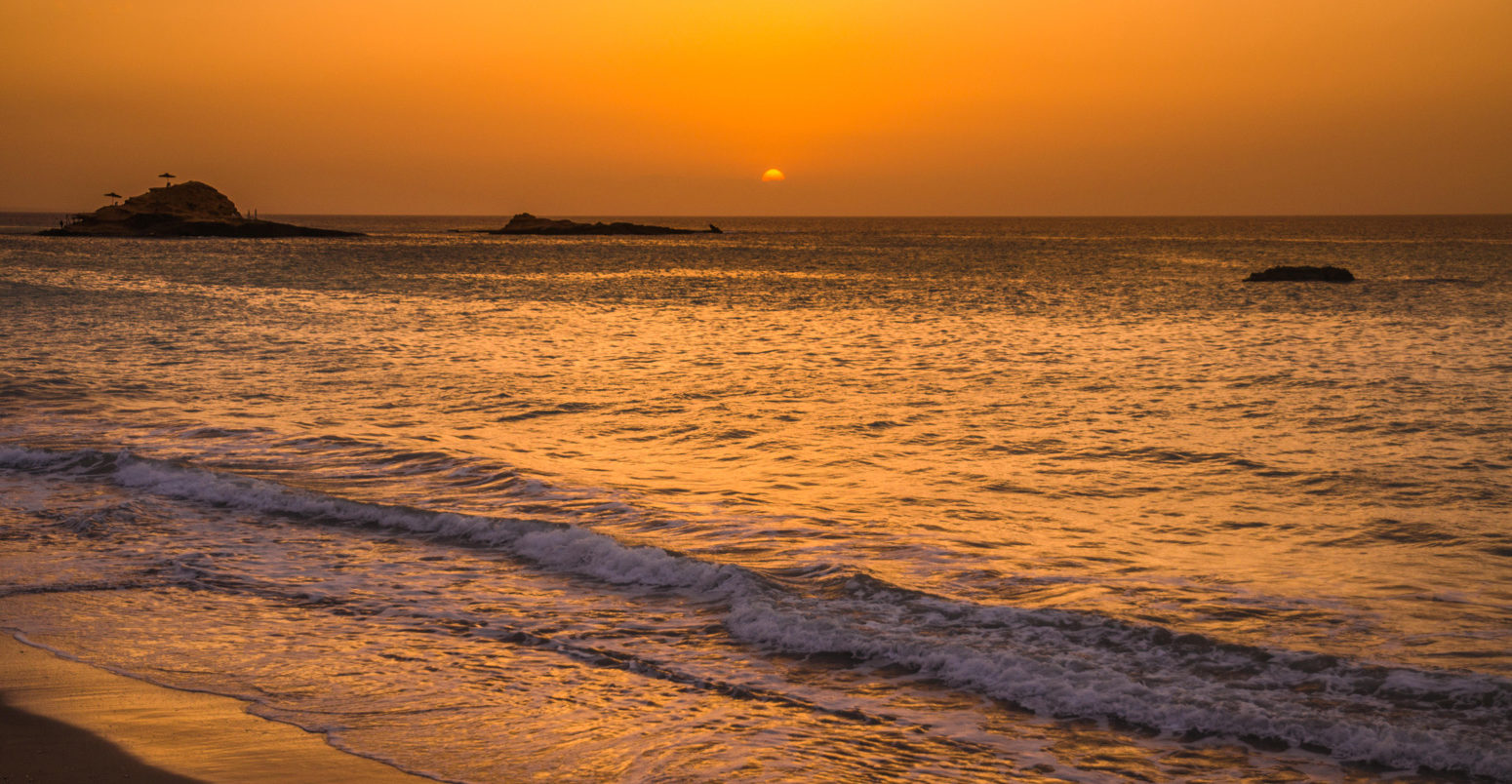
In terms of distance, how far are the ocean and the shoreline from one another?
8.4 inches

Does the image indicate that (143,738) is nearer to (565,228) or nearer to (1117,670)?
(1117,670)

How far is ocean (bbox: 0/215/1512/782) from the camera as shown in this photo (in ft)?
22.3

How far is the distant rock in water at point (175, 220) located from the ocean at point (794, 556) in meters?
126

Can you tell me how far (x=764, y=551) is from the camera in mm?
10680

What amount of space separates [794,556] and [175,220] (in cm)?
15407

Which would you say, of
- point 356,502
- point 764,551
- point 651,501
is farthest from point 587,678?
point 356,502

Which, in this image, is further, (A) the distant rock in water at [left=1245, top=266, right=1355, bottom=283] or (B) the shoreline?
(A) the distant rock in water at [left=1245, top=266, right=1355, bottom=283]

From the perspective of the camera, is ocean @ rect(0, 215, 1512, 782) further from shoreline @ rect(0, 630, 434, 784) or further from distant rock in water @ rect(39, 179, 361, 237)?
distant rock in water @ rect(39, 179, 361, 237)

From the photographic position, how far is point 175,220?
14162 cm

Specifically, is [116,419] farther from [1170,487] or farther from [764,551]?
[1170,487]

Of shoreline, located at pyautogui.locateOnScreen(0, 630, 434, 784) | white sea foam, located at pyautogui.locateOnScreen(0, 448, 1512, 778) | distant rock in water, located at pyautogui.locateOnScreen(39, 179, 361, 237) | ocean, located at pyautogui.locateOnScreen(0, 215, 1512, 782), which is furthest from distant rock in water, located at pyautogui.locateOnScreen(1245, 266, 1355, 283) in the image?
distant rock in water, located at pyautogui.locateOnScreen(39, 179, 361, 237)

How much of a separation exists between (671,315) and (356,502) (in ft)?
98.0

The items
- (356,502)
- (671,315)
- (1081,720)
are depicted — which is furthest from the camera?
(671,315)

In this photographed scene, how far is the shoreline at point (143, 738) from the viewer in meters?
5.90
